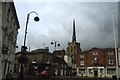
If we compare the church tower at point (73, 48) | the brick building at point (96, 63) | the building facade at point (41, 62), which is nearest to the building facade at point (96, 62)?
the brick building at point (96, 63)

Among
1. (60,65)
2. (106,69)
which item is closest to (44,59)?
(60,65)

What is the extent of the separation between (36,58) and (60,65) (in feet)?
34.4

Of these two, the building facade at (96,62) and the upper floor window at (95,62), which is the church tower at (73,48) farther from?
the upper floor window at (95,62)

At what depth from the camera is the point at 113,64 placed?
6612 cm

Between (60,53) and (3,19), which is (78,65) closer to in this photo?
(60,53)

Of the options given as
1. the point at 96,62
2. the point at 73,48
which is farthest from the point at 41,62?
the point at 73,48

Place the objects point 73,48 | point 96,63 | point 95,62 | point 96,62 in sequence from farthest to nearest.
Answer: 1. point 73,48
2. point 95,62
3. point 96,62
4. point 96,63

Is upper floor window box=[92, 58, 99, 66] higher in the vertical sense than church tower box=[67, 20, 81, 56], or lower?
lower

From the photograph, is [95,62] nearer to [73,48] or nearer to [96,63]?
[96,63]

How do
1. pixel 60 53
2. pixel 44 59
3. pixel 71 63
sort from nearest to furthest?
pixel 44 59 < pixel 71 63 < pixel 60 53

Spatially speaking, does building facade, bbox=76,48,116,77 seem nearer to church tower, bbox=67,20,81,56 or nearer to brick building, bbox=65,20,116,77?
brick building, bbox=65,20,116,77

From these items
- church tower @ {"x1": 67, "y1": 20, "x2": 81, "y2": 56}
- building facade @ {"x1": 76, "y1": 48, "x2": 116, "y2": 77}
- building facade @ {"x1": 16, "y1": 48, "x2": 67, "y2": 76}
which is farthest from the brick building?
church tower @ {"x1": 67, "y1": 20, "x2": 81, "y2": 56}

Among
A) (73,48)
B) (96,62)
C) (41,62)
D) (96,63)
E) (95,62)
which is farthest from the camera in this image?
(73,48)

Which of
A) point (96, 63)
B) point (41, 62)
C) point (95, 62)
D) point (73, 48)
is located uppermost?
point (73, 48)
